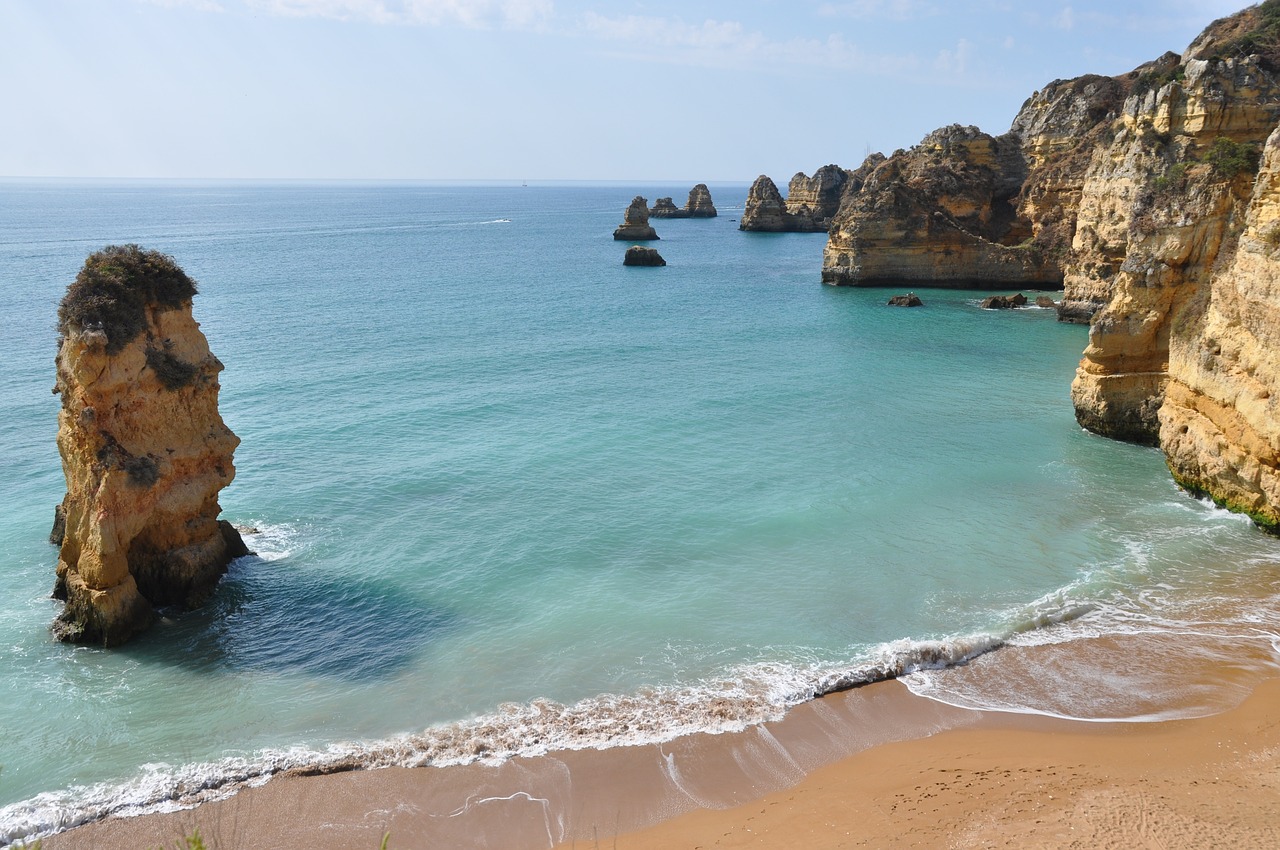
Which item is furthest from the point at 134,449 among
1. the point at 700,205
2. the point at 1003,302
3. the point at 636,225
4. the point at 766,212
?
the point at 700,205

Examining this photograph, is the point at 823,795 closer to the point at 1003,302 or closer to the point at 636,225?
the point at 1003,302

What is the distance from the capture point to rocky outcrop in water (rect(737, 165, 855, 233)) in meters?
120

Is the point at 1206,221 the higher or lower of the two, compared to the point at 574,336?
higher

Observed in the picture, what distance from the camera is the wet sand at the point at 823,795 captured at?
36.1 ft

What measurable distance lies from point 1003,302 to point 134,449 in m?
50.8

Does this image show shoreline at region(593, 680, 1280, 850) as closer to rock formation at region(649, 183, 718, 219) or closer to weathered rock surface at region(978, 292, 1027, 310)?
weathered rock surface at region(978, 292, 1027, 310)

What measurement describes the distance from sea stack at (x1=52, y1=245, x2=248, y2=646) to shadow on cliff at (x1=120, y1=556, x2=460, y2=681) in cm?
62

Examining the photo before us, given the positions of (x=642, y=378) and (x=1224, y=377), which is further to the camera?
(x=642, y=378)

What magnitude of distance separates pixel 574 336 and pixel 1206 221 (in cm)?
2925

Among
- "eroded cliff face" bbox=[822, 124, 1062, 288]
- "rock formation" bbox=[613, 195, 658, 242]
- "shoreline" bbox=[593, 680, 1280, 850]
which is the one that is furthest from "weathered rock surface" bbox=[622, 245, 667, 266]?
"shoreline" bbox=[593, 680, 1280, 850]

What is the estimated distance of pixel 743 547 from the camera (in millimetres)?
19859

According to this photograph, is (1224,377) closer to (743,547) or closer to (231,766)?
(743,547)

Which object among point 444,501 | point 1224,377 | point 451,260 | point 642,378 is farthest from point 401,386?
point 451,260

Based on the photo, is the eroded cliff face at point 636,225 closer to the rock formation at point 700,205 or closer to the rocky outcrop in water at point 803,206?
the rocky outcrop in water at point 803,206
